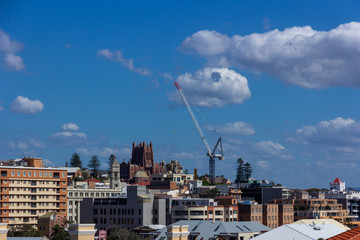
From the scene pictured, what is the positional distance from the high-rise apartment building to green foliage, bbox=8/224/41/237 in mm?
5296

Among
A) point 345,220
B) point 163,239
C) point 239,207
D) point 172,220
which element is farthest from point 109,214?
point 345,220

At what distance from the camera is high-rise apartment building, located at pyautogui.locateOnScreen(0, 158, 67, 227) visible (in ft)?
542

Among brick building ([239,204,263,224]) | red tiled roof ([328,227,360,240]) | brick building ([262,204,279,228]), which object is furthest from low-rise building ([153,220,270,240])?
red tiled roof ([328,227,360,240])

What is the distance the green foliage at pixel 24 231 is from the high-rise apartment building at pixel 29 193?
17.4 ft

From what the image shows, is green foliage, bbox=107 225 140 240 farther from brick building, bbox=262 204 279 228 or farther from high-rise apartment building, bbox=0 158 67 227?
brick building, bbox=262 204 279 228

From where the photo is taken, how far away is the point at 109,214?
170625mm

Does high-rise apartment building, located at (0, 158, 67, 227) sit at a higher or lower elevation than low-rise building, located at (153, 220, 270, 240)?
higher

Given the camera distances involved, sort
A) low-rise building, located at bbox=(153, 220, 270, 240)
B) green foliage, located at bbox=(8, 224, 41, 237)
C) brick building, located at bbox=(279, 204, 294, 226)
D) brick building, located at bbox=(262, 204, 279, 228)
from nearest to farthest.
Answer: green foliage, located at bbox=(8, 224, 41, 237)
low-rise building, located at bbox=(153, 220, 270, 240)
brick building, located at bbox=(262, 204, 279, 228)
brick building, located at bbox=(279, 204, 294, 226)

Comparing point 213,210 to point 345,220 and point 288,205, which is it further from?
point 345,220

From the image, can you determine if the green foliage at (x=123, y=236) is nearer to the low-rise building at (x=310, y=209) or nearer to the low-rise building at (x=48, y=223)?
the low-rise building at (x=48, y=223)

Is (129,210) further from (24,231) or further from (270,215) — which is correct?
(270,215)

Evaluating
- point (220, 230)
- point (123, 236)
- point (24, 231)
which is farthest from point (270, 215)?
point (24, 231)

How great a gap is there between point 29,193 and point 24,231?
33823 millimetres

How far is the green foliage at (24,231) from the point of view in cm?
12825
